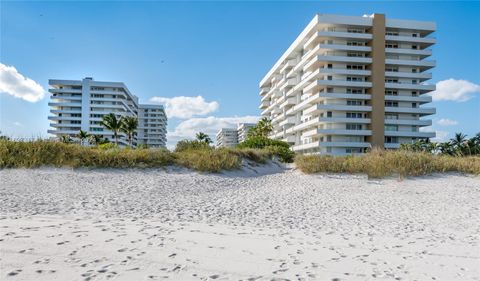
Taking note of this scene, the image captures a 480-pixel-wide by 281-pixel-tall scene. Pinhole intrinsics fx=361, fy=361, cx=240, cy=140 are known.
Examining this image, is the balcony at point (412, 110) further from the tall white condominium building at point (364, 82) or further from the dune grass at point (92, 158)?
the dune grass at point (92, 158)

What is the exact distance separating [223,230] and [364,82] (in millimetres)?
57237

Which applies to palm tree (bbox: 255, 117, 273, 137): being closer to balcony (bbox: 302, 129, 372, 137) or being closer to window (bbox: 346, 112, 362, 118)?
balcony (bbox: 302, 129, 372, 137)

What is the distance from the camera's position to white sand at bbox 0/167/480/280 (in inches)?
211

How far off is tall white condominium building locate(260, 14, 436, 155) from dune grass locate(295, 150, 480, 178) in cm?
3673

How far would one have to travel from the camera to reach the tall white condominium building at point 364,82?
5875 cm

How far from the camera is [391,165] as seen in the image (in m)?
18.8

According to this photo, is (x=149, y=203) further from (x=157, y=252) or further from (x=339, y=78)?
(x=339, y=78)

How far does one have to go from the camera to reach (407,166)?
1866 centimetres

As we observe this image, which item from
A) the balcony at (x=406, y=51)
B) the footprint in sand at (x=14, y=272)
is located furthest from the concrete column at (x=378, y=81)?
the footprint in sand at (x=14, y=272)

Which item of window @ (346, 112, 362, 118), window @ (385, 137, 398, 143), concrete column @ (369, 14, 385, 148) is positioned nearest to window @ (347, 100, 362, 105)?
window @ (346, 112, 362, 118)

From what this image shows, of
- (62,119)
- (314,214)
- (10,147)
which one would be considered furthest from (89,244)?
(62,119)

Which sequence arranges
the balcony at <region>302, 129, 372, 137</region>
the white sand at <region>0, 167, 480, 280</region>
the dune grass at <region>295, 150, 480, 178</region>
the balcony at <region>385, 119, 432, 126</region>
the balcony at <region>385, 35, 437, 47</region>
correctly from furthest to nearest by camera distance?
the balcony at <region>385, 35, 437, 47</region>
the balcony at <region>385, 119, 432, 126</region>
the balcony at <region>302, 129, 372, 137</region>
the dune grass at <region>295, 150, 480, 178</region>
the white sand at <region>0, 167, 480, 280</region>

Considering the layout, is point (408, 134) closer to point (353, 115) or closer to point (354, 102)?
point (353, 115)

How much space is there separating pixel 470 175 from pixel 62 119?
100048 mm
